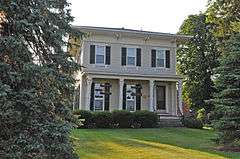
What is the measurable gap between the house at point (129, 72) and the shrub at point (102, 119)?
156 inches

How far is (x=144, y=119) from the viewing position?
89.2ft

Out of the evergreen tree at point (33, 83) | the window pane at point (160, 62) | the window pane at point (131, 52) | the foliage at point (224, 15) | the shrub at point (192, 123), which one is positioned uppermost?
the foliage at point (224, 15)

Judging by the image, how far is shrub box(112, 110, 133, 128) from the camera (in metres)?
26.5

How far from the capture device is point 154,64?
1254 inches

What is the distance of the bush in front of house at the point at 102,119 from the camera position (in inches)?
1019

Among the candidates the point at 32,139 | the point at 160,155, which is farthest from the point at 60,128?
the point at 160,155

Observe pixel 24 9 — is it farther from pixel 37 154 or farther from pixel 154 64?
pixel 154 64

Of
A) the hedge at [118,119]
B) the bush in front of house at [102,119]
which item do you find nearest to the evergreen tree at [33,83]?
the hedge at [118,119]

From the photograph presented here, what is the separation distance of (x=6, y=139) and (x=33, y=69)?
1.39m

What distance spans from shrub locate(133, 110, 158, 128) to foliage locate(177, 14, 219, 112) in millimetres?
14105

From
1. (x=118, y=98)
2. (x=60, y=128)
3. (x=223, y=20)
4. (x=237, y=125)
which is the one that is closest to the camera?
(x=60, y=128)

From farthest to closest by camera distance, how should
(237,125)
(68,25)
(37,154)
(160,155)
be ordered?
(237,125) < (160,155) < (68,25) < (37,154)

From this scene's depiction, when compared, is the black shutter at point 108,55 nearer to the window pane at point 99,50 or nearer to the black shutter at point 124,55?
the window pane at point 99,50

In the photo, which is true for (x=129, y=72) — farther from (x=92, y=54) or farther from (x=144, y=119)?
(x=144, y=119)
